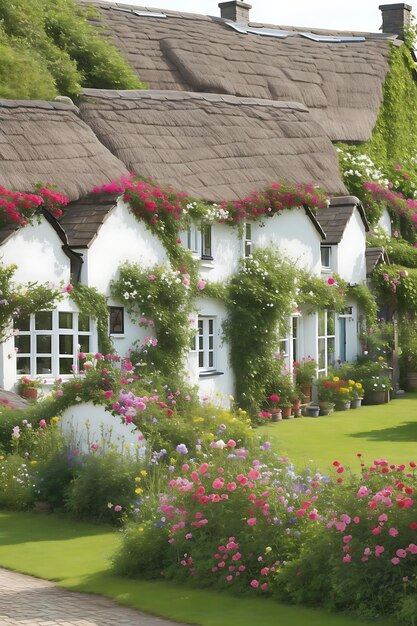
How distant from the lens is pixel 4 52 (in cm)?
2716

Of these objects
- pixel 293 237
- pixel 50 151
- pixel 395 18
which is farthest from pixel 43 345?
pixel 395 18

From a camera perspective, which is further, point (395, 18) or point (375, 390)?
point (395, 18)

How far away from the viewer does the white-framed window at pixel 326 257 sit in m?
29.0

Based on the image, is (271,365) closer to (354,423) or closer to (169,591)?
(354,423)

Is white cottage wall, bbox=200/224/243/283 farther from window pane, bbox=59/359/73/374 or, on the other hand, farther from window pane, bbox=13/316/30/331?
window pane, bbox=13/316/30/331

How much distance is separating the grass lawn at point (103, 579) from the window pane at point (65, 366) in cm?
656

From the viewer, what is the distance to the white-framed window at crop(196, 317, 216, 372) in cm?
2472

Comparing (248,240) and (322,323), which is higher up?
(248,240)

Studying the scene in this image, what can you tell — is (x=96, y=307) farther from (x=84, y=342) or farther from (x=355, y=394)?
(x=355, y=394)

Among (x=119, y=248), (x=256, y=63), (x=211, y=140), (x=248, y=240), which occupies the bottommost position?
(x=119, y=248)

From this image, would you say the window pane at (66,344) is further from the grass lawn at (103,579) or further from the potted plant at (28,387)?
the grass lawn at (103,579)

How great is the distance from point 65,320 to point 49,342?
537 mm

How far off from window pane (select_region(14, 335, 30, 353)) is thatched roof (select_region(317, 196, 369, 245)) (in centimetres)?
1035

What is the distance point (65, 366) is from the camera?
2119cm
